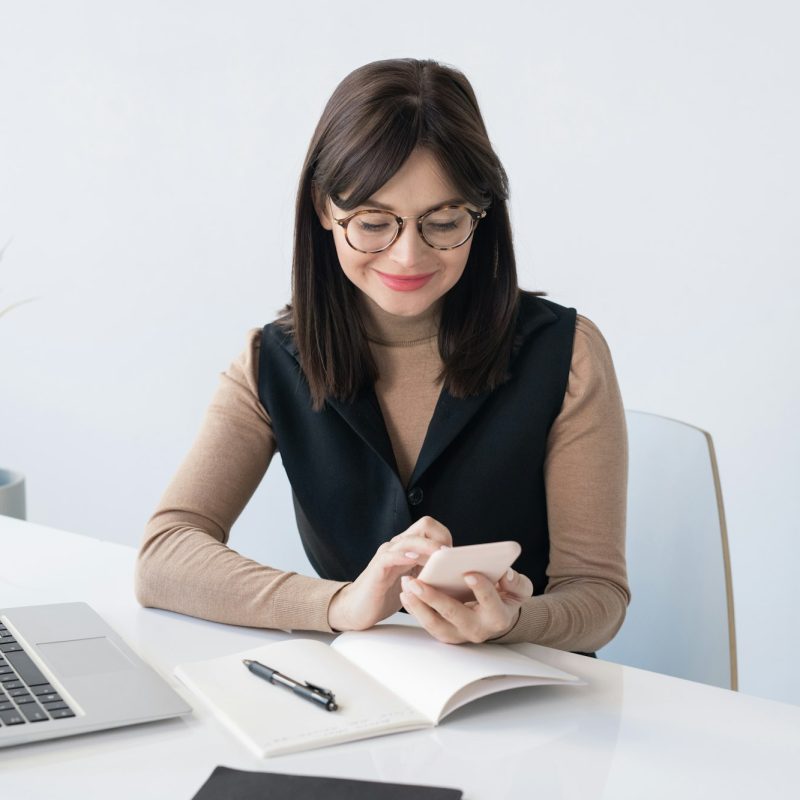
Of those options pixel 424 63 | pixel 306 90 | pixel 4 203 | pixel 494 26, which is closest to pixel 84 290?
pixel 4 203

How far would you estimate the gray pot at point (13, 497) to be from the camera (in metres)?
2.36

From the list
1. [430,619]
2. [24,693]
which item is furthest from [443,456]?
[24,693]

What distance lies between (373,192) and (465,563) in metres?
0.55

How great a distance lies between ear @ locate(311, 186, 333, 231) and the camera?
1.56m

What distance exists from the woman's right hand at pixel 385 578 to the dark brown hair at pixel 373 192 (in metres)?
0.42

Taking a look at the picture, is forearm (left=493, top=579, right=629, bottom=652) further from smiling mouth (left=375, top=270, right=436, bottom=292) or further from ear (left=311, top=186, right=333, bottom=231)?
ear (left=311, top=186, right=333, bottom=231)

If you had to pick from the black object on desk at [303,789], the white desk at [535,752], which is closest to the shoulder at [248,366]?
the white desk at [535,752]

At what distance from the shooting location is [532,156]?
2406 millimetres

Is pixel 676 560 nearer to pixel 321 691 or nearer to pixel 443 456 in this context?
pixel 443 456

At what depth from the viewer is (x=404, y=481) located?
1636mm

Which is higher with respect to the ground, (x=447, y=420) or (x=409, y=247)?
(x=409, y=247)

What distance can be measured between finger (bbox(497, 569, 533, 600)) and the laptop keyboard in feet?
1.60

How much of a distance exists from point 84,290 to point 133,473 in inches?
23.2

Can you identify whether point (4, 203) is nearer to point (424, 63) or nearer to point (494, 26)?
point (494, 26)
